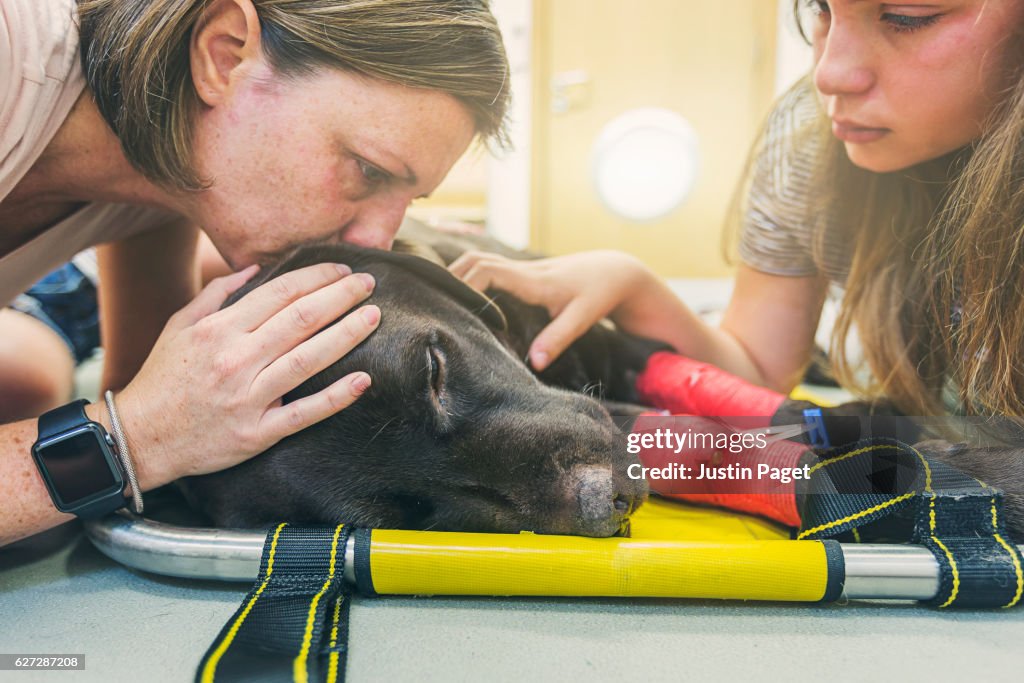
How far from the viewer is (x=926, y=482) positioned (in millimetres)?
976

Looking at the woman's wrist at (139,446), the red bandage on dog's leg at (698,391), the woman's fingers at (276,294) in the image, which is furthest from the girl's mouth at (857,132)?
the woman's wrist at (139,446)

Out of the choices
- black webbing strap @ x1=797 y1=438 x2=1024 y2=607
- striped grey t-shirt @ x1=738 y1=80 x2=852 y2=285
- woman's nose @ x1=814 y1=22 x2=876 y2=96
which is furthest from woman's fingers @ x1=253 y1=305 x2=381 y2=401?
striped grey t-shirt @ x1=738 y1=80 x2=852 y2=285

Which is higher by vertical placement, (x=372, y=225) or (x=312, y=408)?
(x=372, y=225)

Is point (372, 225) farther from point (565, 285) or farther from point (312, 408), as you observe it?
point (565, 285)

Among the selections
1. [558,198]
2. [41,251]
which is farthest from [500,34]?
[558,198]

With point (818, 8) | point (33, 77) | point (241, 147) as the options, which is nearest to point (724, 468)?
point (818, 8)

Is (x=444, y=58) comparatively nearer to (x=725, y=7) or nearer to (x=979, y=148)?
(x=979, y=148)

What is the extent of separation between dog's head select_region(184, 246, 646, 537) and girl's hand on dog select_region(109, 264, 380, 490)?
0.10ft

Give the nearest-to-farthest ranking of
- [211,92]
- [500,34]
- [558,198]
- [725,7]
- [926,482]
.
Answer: [926,482], [211,92], [500,34], [558,198], [725,7]

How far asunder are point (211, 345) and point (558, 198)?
1933 millimetres

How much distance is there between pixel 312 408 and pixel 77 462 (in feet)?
1.05

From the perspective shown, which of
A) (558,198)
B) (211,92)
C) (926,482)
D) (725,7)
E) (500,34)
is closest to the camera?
(926,482)

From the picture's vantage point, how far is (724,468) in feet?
3.69

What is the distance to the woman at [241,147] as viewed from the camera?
0.99m
